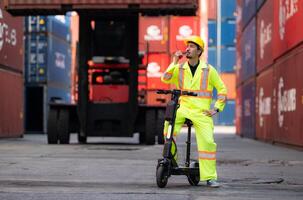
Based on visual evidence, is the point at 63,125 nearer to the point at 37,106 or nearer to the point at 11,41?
the point at 11,41

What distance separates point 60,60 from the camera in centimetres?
2781

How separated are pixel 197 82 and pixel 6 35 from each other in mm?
13398

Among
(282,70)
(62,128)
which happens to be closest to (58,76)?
(62,128)

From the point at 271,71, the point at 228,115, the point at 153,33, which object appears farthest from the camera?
the point at 228,115

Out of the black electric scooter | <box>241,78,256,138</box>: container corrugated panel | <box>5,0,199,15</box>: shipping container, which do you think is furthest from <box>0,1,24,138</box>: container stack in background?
the black electric scooter

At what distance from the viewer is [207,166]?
7.41 metres

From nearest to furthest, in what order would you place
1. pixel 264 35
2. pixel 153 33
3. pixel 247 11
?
1. pixel 264 35
2. pixel 247 11
3. pixel 153 33

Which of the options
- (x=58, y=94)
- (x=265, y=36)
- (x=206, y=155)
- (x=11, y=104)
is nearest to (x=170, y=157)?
(x=206, y=155)

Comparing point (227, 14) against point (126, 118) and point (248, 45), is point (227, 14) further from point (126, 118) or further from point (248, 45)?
point (126, 118)

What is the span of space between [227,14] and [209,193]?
38.1 metres

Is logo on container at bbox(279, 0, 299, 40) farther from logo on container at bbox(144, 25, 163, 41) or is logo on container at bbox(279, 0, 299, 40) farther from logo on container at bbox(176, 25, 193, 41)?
logo on container at bbox(144, 25, 163, 41)

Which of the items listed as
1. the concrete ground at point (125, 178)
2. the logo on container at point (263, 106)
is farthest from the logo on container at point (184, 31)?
the concrete ground at point (125, 178)

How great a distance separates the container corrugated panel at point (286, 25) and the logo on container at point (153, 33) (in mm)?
11073

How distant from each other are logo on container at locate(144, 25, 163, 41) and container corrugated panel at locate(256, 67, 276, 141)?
7757 millimetres
